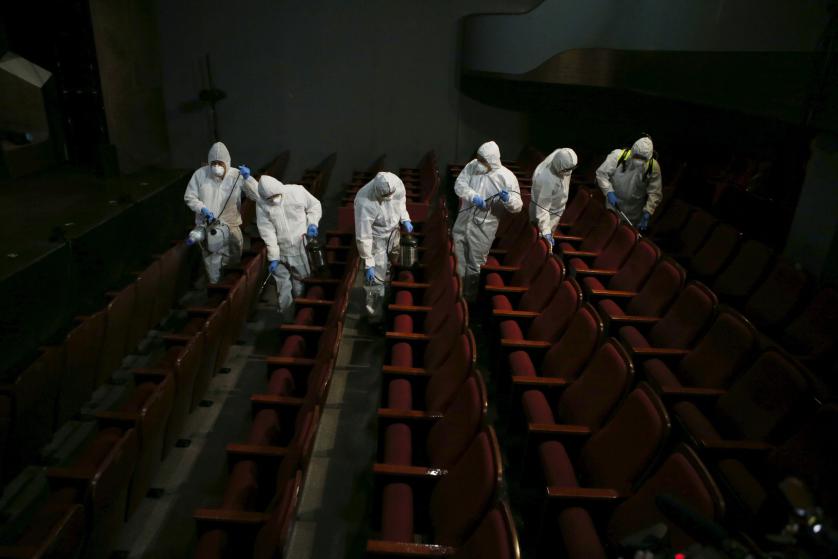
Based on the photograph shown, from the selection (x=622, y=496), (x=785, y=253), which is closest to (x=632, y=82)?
(x=785, y=253)

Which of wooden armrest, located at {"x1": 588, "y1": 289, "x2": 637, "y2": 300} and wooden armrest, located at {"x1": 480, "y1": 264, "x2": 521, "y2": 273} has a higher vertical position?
wooden armrest, located at {"x1": 480, "y1": 264, "x2": 521, "y2": 273}

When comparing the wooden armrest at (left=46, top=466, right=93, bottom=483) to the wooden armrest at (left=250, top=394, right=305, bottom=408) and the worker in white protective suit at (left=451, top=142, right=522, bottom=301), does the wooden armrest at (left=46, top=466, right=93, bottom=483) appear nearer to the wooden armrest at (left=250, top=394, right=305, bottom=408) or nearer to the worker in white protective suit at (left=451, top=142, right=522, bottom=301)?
the wooden armrest at (left=250, top=394, right=305, bottom=408)

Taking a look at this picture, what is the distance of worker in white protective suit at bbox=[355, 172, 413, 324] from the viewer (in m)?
3.20

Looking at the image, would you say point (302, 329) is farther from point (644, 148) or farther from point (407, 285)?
point (644, 148)

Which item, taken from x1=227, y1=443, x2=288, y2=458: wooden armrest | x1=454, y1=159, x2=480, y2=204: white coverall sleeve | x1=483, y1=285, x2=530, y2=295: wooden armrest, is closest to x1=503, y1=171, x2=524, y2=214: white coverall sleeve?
x1=454, y1=159, x2=480, y2=204: white coverall sleeve

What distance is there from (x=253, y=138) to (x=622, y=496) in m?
5.79

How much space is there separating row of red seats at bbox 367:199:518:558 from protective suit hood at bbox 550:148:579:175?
1323 mm

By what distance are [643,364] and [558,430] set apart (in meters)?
0.69

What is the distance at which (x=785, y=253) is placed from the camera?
3.30 m

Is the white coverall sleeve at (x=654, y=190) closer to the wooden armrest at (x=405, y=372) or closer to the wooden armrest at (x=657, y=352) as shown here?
the wooden armrest at (x=657, y=352)

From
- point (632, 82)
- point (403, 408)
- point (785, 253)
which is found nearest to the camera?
point (403, 408)

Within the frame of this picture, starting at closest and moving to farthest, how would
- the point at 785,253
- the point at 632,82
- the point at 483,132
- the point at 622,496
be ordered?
the point at 622,496
the point at 785,253
the point at 632,82
the point at 483,132

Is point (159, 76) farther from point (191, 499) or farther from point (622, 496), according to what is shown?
point (622, 496)

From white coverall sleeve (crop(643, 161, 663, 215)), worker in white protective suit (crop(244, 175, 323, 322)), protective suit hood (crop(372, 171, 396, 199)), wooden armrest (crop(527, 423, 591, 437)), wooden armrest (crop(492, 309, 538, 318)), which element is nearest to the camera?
wooden armrest (crop(527, 423, 591, 437))
